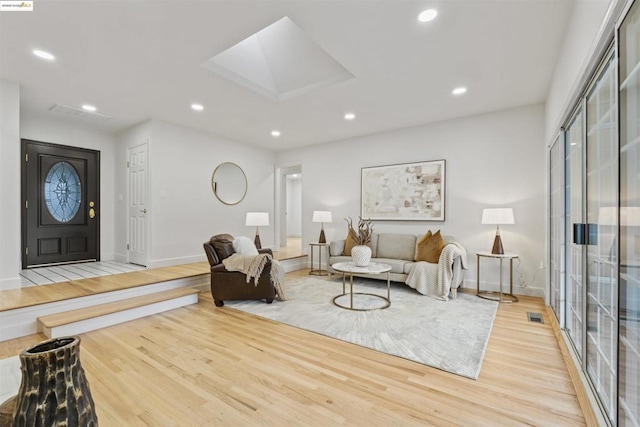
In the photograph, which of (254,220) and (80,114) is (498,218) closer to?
(254,220)

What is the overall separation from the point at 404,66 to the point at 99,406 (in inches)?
146

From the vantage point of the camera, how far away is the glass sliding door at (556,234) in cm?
284

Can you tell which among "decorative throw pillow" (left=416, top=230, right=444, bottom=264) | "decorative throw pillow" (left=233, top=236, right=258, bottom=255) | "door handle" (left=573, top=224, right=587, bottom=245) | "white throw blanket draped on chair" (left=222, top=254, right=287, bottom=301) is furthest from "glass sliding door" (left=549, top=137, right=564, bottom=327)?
"decorative throw pillow" (left=233, top=236, right=258, bottom=255)

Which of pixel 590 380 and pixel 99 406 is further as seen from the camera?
pixel 590 380

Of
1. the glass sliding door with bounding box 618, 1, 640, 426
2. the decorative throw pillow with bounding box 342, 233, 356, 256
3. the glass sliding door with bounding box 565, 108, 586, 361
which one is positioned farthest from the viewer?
the decorative throw pillow with bounding box 342, 233, 356, 256

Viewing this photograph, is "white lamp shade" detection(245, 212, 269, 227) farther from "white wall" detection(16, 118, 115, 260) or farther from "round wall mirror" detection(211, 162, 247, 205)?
"white wall" detection(16, 118, 115, 260)

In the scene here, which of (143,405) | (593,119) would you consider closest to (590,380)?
(593,119)

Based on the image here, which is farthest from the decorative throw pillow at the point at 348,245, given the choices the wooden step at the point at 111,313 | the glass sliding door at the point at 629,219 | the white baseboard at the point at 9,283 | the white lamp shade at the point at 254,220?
the white baseboard at the point at 9,283

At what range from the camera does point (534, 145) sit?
402 centimetres

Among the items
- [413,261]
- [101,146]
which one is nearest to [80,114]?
[101,146]

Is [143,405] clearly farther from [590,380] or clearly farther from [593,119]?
[593,119]

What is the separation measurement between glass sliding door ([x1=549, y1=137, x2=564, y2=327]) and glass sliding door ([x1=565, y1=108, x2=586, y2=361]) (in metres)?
0.12

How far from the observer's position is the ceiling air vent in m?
4.24

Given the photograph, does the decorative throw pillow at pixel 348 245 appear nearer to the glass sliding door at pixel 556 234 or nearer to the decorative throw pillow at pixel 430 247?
the decorative throw pillow at pixel 430 247
